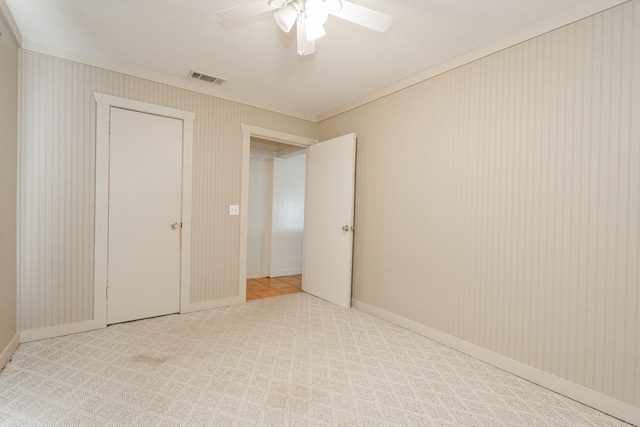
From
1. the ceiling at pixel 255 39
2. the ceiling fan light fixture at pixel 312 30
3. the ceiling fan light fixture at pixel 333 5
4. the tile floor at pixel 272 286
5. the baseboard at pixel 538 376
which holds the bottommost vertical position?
the tile floor at pixel 272 286

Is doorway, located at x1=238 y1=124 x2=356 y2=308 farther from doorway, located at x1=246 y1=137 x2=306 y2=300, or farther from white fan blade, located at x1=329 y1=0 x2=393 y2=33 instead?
white fan blade, located at x1=329 y1=0 x2=393 y2=33

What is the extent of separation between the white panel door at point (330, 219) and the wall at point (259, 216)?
1.27m

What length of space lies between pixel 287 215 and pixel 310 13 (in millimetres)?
3836

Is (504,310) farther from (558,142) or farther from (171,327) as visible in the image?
(171,327)

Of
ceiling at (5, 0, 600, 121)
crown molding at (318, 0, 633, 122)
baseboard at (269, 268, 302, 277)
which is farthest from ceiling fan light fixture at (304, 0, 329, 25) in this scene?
baseboard at (269, 268, 302, 277)

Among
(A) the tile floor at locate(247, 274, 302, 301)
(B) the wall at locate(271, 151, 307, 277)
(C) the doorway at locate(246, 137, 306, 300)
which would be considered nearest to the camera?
(A) the tile floor at locate(247, 274, 302, 301)

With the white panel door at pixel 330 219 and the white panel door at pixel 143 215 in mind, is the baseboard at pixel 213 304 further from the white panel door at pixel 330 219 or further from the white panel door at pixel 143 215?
the white panel door at pixel 330 219

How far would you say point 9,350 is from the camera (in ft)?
6.89

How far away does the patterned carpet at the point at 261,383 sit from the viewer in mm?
1611

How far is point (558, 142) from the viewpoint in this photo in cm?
195

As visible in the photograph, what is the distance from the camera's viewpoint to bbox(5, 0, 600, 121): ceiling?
6.40ft

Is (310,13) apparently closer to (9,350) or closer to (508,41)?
(508,41)

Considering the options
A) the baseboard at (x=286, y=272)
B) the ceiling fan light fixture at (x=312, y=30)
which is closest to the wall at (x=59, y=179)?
the ceiling fan light fixture at (x=312, y=30)

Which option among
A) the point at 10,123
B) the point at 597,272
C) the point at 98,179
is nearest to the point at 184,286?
the point at 98,179
